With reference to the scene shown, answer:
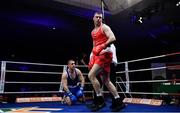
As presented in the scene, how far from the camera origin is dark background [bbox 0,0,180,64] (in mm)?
7184

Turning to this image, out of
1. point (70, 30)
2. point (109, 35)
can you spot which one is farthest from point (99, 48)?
point (70, 30)

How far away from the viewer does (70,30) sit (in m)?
9.64

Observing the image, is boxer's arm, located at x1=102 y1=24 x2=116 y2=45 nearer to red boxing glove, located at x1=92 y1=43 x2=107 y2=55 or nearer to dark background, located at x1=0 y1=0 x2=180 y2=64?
red boxing glove, located at x1=92 y1=43 x2=107 y2=55

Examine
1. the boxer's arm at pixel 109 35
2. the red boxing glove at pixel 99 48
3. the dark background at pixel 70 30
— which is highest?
the dark background at pixel 70 30

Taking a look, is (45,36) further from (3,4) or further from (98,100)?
(98,100)

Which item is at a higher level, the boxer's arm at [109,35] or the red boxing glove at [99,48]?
the boxer's arm at [109,35]

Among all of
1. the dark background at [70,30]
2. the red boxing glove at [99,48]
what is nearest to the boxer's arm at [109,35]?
the red boxing glove at [99,48]

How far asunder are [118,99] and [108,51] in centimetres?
66

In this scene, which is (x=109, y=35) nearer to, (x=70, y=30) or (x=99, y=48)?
(x=99, y=48)

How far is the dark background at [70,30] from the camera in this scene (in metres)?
7.18

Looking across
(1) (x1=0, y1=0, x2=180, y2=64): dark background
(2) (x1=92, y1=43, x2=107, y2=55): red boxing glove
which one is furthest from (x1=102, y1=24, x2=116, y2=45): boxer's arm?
(1) (x1=0, y1=0, x2=180, y2=64): dark background

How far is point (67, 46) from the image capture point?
12.0 metres

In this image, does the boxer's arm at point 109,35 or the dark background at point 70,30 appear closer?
the boxer's arm at point 109,35

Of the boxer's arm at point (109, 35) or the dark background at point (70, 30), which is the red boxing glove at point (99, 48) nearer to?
the boxer's arm at point (109, 35)
